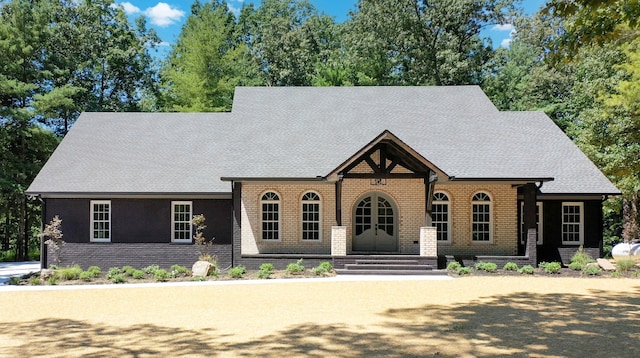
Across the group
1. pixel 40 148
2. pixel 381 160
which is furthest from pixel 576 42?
pixel 40 148

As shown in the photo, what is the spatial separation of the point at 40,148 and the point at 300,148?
17.6 metres

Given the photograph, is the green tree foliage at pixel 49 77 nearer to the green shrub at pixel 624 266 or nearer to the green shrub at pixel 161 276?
the green shrub at pixel 161 276

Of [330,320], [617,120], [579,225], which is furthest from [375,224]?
[617,120]

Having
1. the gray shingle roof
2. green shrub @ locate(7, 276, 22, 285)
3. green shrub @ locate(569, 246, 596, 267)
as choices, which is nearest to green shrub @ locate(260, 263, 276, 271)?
the gray shingle roof

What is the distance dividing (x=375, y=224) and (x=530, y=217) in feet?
18.5

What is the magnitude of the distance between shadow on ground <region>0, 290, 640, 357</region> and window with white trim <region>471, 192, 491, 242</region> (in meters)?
9.06

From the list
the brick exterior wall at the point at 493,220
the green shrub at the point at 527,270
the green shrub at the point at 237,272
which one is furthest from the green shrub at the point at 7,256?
the green shrub at the point at 527,270

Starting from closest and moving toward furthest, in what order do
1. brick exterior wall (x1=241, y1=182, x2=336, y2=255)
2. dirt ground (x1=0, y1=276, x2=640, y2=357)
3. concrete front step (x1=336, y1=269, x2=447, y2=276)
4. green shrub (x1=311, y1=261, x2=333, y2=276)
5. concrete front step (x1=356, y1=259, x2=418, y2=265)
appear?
dirt ground (x1=0, y1=276, x2=640, y2=357) < green shrub (x1=311, y1=261, x2=333, y2=276) < concrete front step (x1=336, y1=269, x2=447, y2=276) < concrete front step (x1=356, y1=259, x2=418, y2=265) < brick exterior wall (x1=241, y1=182, x2=336, y2=255)

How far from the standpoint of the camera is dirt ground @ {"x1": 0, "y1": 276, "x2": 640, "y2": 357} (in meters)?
8.20

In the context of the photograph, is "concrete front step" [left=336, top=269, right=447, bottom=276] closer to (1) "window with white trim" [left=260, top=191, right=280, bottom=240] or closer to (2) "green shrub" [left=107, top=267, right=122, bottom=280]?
(1) "window with white trim" [left=260, top=191, right=280, bottom=240]

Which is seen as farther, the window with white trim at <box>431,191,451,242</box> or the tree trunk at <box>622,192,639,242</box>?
the tree trunk at <box>622,192,639,242</box>

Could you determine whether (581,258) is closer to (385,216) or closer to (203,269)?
(385,216)

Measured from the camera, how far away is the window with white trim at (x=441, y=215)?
2066cm

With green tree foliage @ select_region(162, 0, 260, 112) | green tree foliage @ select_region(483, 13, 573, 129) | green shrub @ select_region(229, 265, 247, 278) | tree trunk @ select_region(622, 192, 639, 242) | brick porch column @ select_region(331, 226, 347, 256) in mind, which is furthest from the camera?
→ green tree foliage @ select_region(483, 13, 573, 129)
